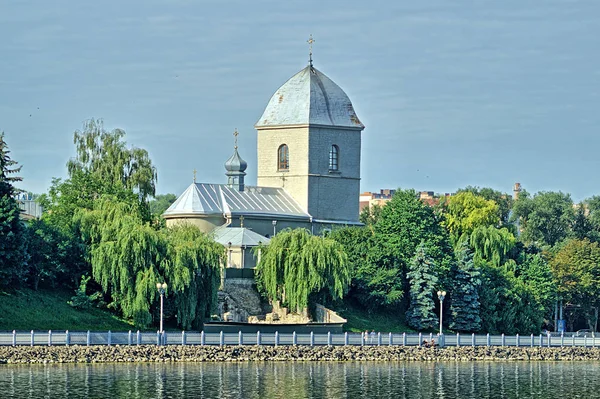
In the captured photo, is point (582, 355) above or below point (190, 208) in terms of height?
below

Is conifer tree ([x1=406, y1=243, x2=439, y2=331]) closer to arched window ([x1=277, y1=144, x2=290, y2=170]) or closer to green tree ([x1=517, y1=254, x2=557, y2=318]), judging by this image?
green tree ([x1=517, y1=254, x2=557, y2=318])

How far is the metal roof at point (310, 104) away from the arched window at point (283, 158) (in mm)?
1398

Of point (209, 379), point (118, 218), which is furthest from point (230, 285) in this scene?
point (209, 379)

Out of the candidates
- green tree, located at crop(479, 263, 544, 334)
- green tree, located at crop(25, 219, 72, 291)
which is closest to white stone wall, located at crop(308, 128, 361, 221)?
green tree, located at crop(479, 263, 544, 334)

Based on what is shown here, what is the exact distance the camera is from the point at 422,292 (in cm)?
6894

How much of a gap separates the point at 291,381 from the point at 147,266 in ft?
41.4

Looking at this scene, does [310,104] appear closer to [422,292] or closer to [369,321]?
[422,292]

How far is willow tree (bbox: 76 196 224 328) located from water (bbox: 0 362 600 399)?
671 cm

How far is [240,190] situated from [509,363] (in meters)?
20.9

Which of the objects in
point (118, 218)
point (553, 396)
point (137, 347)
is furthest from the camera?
point (118, 218)

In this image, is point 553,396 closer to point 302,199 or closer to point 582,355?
point 582,355

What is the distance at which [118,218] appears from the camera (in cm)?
6288

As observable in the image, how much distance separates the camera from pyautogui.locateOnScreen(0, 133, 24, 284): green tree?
57.8 meters

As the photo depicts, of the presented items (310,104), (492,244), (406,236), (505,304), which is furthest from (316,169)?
(505,304)
